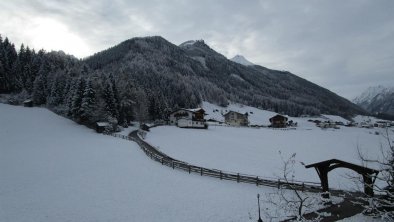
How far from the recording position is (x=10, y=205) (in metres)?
Answer: 23.3

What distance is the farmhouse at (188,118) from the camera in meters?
98.6

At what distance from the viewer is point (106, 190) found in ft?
91.3

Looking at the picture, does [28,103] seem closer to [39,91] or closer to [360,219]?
[39,91]

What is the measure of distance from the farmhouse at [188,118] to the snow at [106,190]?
50388mm

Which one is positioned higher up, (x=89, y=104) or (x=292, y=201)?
(x=89, y=104)

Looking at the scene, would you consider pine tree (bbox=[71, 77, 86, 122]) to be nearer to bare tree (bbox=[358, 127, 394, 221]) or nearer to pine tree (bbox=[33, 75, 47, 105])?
pine tree (bbox=[33, 75, 47, 105])

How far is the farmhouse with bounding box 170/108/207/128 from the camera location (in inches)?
3880

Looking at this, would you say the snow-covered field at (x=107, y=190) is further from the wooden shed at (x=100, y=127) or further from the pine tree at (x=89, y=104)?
the pine tree at (x=89, y=104)

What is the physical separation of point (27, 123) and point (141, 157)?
43.7 metres

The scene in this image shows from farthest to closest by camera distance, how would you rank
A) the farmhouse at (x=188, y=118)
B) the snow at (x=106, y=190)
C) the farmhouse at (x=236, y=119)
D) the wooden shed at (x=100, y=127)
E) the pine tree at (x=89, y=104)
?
the farmhouse at (x=236, y=119), the farmhouse at (x=188, y=118), the pine tree at (x=89, y=104), the wooden shed at (x=100, y=127), the snow at (x=106, y=190)

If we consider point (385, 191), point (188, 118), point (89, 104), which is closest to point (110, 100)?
point (89, 104)

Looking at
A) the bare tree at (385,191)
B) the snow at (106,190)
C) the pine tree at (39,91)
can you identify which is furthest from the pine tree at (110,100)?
the bare tree at (385,191)

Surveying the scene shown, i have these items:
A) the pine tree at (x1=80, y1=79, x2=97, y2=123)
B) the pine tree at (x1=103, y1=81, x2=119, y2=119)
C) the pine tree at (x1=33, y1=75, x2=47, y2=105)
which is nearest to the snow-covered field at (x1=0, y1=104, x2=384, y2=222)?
the pine tree at (x1=80, y1=79, x2=97, y2=123)

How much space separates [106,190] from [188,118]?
239ft
